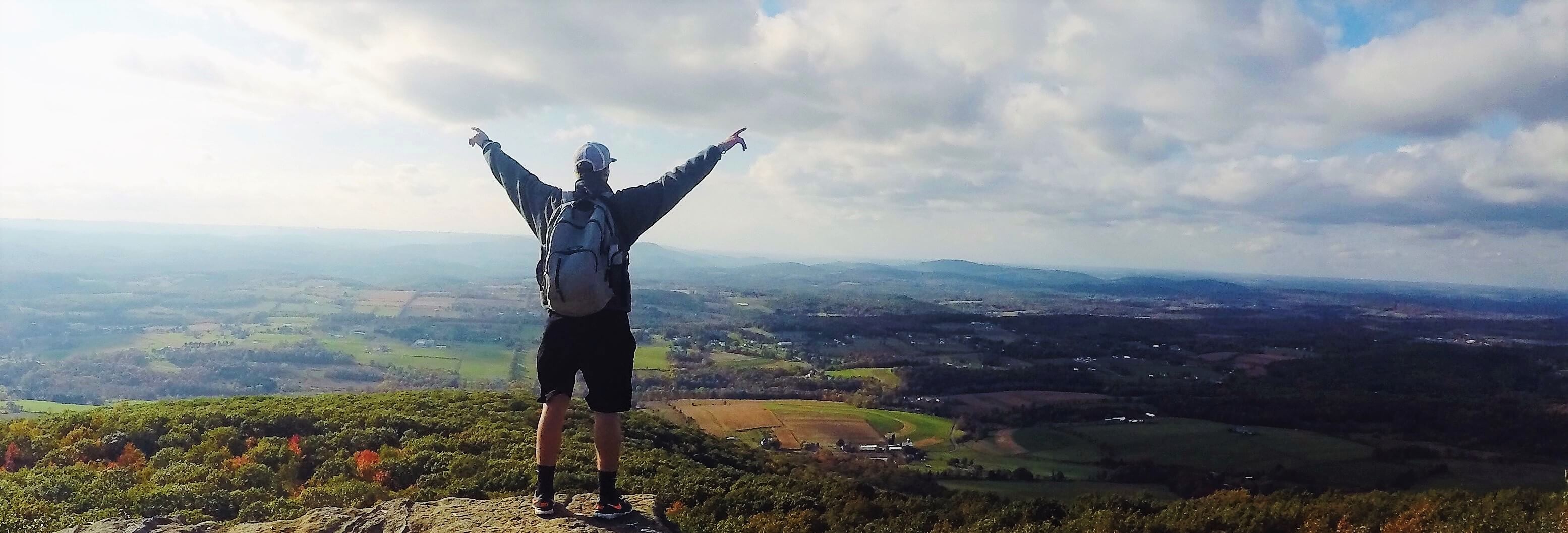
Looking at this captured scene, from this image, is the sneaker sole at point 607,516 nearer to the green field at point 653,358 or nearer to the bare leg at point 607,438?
the bare leg at point 607,438

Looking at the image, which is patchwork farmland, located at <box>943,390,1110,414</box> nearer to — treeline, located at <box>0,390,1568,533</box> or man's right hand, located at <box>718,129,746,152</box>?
treeline, located at <box>0,390,1568,533</box>

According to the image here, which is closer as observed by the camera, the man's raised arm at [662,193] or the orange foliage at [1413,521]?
the man's raised arm at [662,193]

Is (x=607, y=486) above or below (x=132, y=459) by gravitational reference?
above

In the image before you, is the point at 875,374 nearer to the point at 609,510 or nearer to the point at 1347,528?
the point at 1347,528

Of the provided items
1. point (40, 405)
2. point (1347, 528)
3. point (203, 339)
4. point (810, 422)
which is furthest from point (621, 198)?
point (203, 339)

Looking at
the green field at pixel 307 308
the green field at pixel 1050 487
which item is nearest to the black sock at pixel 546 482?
the green field at pixel 1050 487

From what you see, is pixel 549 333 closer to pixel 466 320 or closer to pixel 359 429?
pixel 359 429
